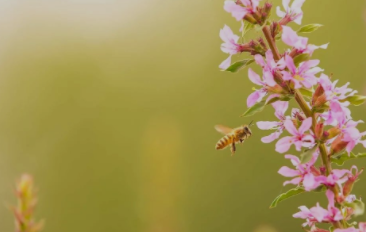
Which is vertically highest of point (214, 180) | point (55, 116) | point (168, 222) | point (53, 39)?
point (53, 39)

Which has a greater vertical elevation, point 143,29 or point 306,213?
point 306,213

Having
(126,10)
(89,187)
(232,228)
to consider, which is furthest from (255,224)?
(126,10)

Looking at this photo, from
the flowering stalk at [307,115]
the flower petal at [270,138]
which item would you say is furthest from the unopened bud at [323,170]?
the flower petal at [270,138]

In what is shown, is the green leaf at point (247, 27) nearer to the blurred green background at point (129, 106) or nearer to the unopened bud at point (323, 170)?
the unopened bud at point (323, 170)

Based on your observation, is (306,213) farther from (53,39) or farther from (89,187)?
(53,39)

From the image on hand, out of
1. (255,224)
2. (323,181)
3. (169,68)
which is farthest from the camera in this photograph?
(169,68)

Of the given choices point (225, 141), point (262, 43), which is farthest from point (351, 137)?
point (225, 141)

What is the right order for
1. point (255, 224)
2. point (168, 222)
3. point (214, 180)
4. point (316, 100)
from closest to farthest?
point (316, 100), point (168, 222), point (255, 224), point (214, 180)

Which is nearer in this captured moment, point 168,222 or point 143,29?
point 168,222
